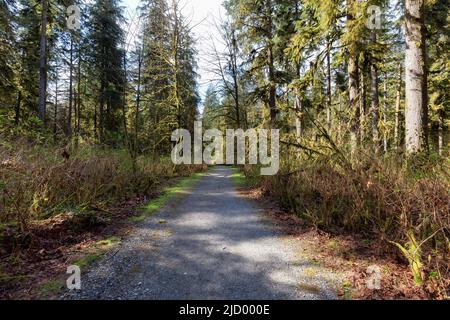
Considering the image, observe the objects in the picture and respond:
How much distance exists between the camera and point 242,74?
18312 mm

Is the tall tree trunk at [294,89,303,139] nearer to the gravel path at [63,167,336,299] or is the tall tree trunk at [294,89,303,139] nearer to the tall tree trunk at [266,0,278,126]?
the tall tree trunk at [266,0,278,126]

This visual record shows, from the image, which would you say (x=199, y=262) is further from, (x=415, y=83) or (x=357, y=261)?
(x=415, y=83)

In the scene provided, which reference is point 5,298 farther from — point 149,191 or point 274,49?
point 274,49

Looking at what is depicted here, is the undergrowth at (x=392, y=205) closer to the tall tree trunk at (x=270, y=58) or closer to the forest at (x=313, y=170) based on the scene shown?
the forest at (x=313, y=170)

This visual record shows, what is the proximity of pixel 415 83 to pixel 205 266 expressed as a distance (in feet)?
19.1

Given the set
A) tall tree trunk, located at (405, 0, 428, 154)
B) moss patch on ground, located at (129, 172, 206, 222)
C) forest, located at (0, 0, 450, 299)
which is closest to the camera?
forest, located at (0, 0, 450, 299)

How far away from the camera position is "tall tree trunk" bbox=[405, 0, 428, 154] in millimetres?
5883

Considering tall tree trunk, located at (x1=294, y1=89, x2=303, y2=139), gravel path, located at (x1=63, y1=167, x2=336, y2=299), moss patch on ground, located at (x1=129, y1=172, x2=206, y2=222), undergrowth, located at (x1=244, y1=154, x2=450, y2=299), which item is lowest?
gravel path, located at (x1=63, y1=167, x2=336, y2=299)

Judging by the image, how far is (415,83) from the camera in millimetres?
5949

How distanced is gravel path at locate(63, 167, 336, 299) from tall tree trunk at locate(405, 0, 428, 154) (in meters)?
3.74

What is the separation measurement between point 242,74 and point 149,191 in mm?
12113

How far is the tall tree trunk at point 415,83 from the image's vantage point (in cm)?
588

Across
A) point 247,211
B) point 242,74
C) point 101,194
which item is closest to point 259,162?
point 247,211

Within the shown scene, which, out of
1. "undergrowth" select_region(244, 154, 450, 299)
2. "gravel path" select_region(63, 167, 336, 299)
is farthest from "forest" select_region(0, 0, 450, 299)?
"gravel path" select_region(63, 167, 336, 299)
